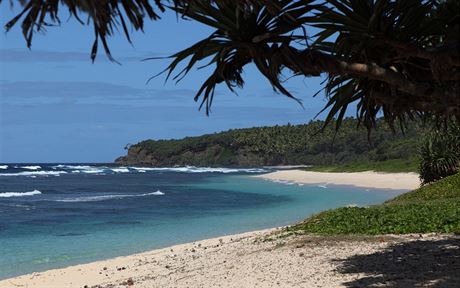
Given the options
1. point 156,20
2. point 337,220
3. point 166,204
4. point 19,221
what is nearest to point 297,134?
point 166,204

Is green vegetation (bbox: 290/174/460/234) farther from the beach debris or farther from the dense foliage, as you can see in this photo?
the dense foliage

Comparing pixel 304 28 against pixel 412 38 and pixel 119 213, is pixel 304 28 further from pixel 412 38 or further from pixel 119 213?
pixel 119 213

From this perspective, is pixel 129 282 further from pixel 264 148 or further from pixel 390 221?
pixel 264 148

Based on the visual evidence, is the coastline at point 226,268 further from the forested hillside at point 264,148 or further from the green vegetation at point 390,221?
the forested hillside at point 264,148

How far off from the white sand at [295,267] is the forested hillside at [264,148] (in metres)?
98.1

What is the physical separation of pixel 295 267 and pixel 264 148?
13451 cm

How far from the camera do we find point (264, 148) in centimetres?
14312

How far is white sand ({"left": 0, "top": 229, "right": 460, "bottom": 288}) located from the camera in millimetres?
7609

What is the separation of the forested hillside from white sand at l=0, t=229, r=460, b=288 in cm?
9810

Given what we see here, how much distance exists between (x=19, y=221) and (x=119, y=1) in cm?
2547

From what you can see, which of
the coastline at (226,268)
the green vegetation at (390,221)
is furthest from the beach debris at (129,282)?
the green vegetation at (390,221)

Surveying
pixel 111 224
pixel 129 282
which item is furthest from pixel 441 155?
pixel 129 282

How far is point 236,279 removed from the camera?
8.62m

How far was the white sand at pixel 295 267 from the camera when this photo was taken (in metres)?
7.61
